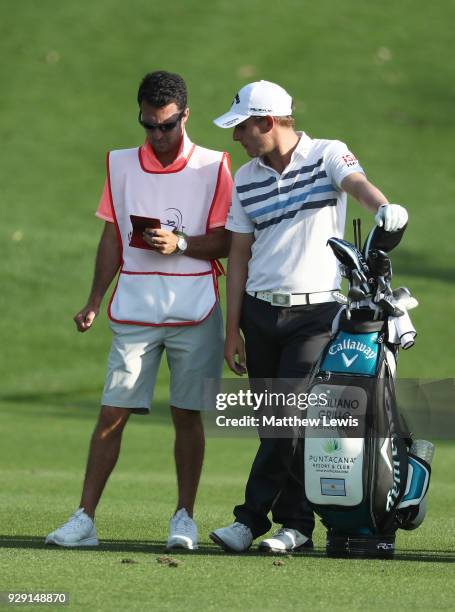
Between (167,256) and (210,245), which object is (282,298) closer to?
(210,245)

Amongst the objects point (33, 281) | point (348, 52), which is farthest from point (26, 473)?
point (348, 52)

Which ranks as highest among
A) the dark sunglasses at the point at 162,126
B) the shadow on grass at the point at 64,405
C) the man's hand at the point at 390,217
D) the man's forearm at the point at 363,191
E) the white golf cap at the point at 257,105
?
the white golf cap at the point at 257,105

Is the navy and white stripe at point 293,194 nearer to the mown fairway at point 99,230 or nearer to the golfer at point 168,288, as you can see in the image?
the golfer at point 168,288

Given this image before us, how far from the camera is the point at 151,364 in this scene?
7281 mm

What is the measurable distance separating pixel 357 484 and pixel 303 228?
1.21m

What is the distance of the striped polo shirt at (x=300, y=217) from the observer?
6.88 m

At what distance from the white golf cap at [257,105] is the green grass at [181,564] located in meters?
1.98

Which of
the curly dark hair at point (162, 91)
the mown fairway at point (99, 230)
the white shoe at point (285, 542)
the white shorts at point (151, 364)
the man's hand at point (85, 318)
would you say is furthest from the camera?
the man's hand at point (85, 318)

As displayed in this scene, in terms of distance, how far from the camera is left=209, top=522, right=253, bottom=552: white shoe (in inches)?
269

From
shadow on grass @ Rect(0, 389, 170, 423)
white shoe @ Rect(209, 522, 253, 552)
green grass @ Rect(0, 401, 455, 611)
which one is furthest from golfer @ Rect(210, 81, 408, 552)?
shadow on grass @ Rect(0, 389, 170, 423)

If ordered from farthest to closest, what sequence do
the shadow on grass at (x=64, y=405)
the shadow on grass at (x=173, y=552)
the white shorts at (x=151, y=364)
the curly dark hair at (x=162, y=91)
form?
the shadow on grass at (x=64, y=405) → the white shorts at (x=151, y=364) → the curly dark hair at (x=162, y=91) → the shadow on grass at (x=173, y=552)

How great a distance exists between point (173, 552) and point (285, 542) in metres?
0.54

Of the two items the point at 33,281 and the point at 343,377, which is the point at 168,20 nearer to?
the point at 33,281

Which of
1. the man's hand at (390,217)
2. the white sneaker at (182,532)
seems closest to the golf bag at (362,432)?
the man's hand at (390,217)
